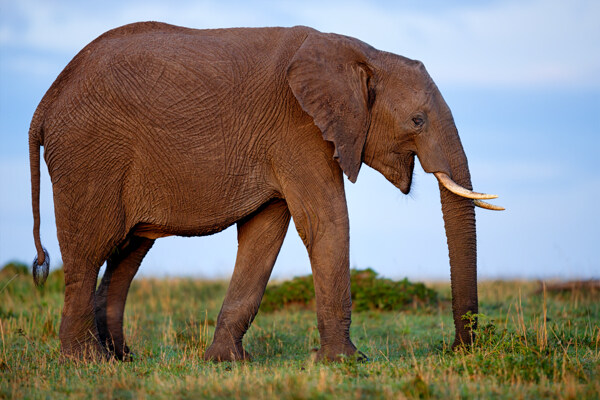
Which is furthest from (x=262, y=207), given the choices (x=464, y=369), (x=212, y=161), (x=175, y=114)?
(x=464, y=369)

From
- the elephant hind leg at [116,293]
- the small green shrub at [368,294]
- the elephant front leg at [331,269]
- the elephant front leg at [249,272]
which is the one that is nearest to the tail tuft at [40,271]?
the elephant hind leg at [116,293]

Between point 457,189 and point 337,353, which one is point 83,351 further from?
point 457,189

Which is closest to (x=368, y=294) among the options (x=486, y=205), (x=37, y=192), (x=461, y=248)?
(x=461, y=248)

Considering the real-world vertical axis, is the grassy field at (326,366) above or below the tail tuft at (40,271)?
below

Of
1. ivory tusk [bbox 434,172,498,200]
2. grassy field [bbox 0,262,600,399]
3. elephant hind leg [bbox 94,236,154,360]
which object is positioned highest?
ivory tusk [bbox 434,172,498,200]

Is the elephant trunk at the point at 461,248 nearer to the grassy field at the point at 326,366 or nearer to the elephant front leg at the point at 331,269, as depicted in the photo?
the grassy field at the point at 326,366

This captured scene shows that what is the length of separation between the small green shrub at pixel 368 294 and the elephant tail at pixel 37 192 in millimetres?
6016

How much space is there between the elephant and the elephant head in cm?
1

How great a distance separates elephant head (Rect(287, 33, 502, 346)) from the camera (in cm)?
816

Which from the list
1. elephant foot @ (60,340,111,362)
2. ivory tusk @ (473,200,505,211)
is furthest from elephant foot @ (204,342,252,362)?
ivory tusk @ (473,200,505,211)

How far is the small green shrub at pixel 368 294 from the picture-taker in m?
14.0

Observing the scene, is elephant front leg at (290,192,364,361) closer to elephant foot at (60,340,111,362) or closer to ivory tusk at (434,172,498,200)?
ivory tusk at (434,172,498,200)

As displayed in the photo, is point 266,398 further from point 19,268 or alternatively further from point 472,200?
point 19,268

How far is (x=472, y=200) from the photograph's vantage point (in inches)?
326
